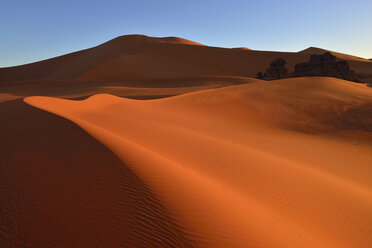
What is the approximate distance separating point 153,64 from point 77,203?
48.1m

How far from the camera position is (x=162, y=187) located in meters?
2.90

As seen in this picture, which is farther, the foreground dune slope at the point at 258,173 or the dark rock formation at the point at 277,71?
the dark rock formation at the point at 277,71

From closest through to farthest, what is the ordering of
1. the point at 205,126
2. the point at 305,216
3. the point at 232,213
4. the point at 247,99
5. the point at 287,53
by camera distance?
the point at 232,213 → the point at 305,216 → the point at 205,126 → the point at 247,99 → the point at 287,53

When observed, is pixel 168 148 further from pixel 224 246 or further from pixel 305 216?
pixel 224 246

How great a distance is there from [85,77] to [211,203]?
4294 centimetres

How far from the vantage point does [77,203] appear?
2.52 m

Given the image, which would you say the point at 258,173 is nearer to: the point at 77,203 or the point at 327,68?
the point at 77,203

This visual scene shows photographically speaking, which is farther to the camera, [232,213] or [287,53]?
[287,53]

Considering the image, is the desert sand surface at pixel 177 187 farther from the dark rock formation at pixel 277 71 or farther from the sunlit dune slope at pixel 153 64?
the sunlit dune slope at pixel 153 64

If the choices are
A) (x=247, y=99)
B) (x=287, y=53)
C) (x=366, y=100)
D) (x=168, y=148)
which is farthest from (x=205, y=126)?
(x=287, y=53)

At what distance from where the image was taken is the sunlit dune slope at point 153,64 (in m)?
44.5

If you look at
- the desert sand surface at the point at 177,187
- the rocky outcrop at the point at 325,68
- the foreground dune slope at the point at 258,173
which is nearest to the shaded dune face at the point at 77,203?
the desert sand surface at the point at 177,187

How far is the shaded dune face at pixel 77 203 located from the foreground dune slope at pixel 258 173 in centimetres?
20

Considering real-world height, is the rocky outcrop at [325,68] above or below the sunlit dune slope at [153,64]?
below
